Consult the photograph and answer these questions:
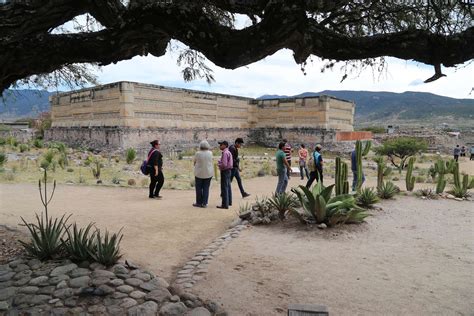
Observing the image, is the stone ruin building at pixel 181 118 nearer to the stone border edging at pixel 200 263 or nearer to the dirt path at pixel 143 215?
the dirt path at pixel 143 215

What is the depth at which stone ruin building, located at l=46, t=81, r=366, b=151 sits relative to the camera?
23312 millimetres

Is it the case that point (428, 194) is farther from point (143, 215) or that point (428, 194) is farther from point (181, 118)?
point (181, 118)

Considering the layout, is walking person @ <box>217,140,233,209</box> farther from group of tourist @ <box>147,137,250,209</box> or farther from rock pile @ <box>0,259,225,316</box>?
rock pile @ <box>0,259,225,316</box>

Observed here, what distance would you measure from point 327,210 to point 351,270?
7.76 feet

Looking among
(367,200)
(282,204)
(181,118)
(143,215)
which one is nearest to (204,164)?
(143,215)

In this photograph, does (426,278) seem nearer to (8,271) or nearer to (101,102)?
(8,271)

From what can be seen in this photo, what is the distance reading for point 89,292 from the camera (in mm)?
4117

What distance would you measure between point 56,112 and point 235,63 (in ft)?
96.7

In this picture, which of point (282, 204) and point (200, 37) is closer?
point (200, 37)

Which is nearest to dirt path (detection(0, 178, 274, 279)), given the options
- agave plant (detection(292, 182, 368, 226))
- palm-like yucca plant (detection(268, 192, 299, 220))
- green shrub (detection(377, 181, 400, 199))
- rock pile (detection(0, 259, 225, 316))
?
rock pile (detection(0, 259, 225, 316))

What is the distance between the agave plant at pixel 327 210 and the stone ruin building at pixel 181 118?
1746 centimetres

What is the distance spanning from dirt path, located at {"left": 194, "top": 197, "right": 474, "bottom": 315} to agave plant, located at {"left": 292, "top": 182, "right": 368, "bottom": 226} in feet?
0.80

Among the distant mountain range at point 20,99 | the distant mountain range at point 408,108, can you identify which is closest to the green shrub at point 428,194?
the distant mountain range at point 20,99

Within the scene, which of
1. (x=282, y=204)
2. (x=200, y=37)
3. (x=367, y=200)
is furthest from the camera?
(x=367, y=200)
